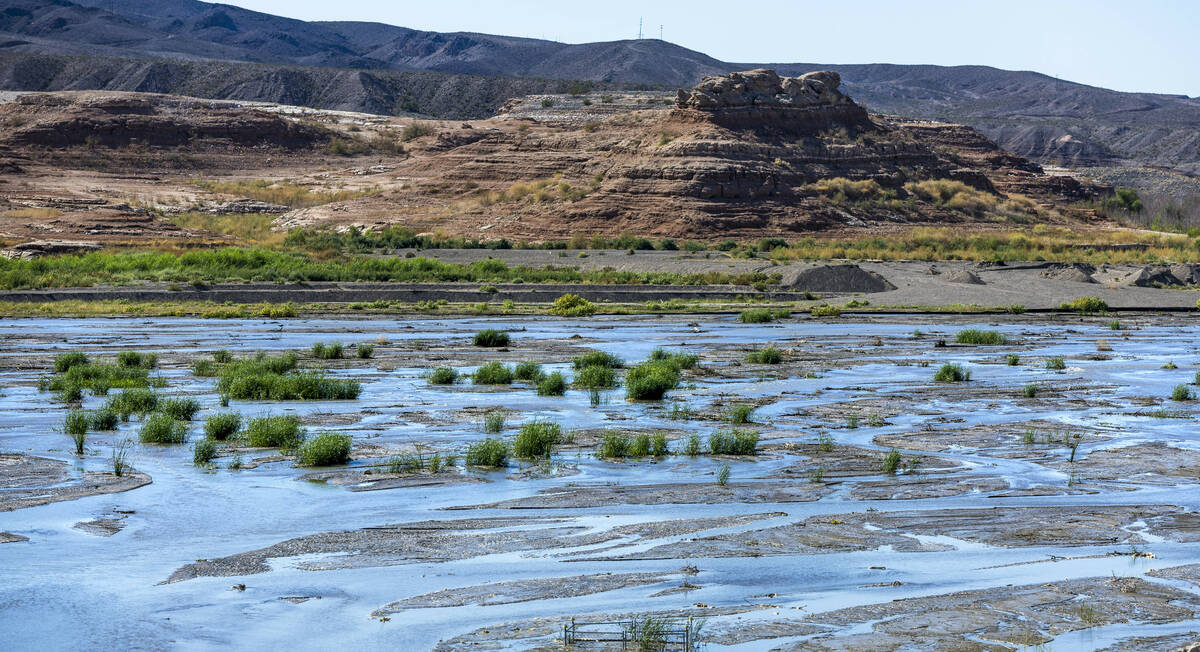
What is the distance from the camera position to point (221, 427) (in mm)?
16531

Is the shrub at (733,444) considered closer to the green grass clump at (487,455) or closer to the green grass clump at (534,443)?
the green grass clump at (534,443)

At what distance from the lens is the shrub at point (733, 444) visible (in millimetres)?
15734

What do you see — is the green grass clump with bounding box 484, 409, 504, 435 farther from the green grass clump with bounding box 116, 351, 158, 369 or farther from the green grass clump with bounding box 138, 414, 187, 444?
the green grass clump with bounding box 116, 351, 158, 369

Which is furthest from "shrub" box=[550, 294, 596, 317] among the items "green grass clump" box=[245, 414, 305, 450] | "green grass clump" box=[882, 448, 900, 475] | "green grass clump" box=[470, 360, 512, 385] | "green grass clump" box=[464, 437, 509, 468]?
"green grass clump" box=[882, 448, 900, 475]

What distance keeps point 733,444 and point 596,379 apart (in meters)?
7.35

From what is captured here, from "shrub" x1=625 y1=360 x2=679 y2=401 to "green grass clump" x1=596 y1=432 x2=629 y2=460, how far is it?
5.05 m

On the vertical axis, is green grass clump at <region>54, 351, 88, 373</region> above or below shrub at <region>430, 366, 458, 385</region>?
below

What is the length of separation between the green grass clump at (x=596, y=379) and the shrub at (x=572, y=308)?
70.2 ft

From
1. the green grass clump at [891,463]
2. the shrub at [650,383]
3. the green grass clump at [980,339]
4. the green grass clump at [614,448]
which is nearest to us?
the green grass clump at [891,463]

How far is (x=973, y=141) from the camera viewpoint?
106 meters

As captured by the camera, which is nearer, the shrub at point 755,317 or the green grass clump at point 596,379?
the green grass clump at point 596,379

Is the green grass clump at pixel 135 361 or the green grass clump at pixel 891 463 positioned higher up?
the green grass clump at pixel 891 463

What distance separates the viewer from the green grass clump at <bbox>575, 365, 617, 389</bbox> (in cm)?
2291

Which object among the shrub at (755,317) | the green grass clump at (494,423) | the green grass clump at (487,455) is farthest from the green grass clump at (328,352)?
the shrub at (755,317)
